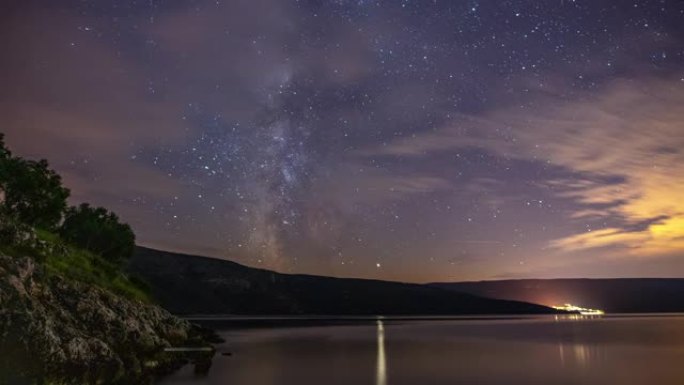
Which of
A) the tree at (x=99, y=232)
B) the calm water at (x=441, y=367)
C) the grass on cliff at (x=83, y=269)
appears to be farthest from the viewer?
the tree at (x=99, y=232)

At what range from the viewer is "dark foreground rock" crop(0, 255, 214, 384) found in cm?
3325

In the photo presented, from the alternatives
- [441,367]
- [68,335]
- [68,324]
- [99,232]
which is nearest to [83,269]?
[68,324]

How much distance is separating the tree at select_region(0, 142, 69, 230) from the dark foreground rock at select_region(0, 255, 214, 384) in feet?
150

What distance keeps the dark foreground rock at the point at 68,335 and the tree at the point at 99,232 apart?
65.0m

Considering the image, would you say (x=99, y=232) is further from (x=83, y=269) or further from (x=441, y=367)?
(x=441, y=367)

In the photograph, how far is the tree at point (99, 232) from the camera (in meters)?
112

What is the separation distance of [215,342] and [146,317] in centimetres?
3443

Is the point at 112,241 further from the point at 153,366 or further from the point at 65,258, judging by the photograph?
the point at 153,366

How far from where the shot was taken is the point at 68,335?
37562mm

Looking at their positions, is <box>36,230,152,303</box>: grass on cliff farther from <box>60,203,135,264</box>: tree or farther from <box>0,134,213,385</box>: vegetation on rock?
<box>60,203,135,264</box>: tree

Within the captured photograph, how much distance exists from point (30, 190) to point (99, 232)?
88.9 ft

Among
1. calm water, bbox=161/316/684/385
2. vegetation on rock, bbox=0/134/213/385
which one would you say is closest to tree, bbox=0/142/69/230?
vegetation on rock, bbox=0/134/213/385

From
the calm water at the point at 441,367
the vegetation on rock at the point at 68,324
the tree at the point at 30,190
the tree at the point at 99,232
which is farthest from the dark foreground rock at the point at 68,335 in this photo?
the tree at the point at 99,232

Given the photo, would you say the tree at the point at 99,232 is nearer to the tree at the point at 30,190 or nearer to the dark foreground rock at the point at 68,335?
the tree at the point at 30,190
